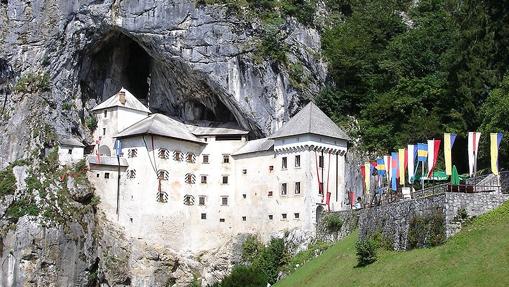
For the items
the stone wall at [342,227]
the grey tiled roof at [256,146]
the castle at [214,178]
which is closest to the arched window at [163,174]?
the castle at [214,178]

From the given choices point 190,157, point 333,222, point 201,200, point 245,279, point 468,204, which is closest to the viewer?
point 468,204

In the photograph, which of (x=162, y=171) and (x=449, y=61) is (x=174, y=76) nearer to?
(x=162, y=171)

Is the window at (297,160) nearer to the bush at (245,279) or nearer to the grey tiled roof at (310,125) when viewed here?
the grey tiled roof at (310,125)

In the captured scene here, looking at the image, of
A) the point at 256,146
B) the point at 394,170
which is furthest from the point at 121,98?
the point at 394,170

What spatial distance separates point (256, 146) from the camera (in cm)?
7150

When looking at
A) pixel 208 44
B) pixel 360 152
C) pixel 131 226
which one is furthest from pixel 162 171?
pixel 360 152

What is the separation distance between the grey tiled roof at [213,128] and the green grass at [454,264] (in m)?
29.6

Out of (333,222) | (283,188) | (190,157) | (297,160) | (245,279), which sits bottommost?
(245,279)

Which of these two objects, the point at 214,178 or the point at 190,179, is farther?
the point at 214,178

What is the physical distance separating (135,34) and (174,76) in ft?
16.8

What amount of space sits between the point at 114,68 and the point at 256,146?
17733 mm

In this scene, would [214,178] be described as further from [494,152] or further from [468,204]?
[468,204]

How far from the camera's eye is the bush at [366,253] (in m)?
44.3

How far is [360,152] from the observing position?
233 feet
